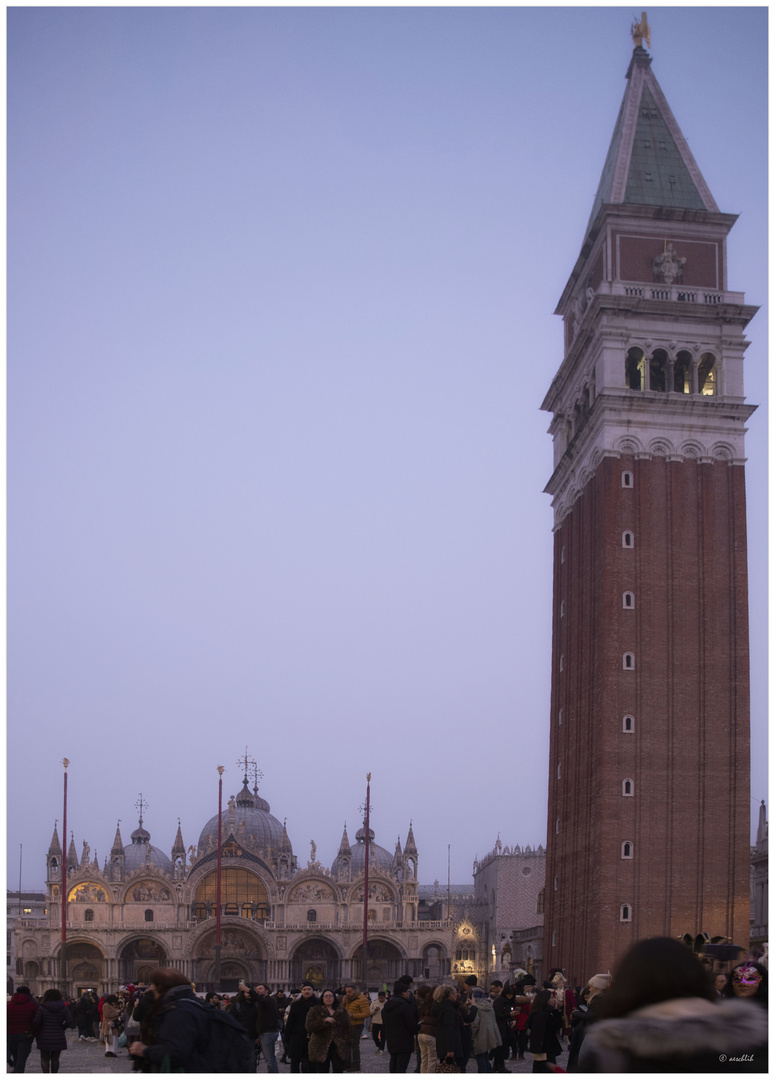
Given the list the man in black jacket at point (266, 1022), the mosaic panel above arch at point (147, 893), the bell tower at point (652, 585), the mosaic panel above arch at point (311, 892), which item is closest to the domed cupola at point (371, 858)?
the mosaic panel above arch at point (311, 892)

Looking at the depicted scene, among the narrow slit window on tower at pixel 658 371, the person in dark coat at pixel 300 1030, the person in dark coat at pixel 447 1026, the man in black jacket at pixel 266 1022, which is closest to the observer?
the person in dark coat at pixel 447 1026

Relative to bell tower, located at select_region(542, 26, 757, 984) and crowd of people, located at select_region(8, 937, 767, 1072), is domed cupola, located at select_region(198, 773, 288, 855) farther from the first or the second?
crowd of people, located at select_region(8, 937, 767, 1072)

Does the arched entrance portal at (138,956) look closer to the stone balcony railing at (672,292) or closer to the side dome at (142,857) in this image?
the side dome at (142,857)

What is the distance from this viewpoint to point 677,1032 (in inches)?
177

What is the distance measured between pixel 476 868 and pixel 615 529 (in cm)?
6019

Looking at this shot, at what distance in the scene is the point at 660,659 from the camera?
4381 cm

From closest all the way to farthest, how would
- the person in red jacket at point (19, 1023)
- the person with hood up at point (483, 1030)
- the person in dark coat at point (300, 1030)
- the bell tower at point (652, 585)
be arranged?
1. the person in red jacket at point (19, 1023)
2. the person in dark coat at point (300, 1030)
3. the person with hood up at point (483, 1030)
4. the bell tower at point (652, 585)

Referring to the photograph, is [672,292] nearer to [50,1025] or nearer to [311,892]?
[50,1025]

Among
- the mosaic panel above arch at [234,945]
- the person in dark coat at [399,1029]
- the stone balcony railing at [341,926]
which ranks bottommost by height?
the mosaic panel above arch at [234,945]

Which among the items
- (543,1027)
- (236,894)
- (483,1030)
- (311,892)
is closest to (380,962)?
(311,892)

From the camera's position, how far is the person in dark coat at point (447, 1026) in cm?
1773

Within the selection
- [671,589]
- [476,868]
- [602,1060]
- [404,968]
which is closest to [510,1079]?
[602,1060]

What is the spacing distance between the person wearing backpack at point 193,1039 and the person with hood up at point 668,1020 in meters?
3.77

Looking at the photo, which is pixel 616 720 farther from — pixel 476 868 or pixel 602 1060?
pixel 476 868
